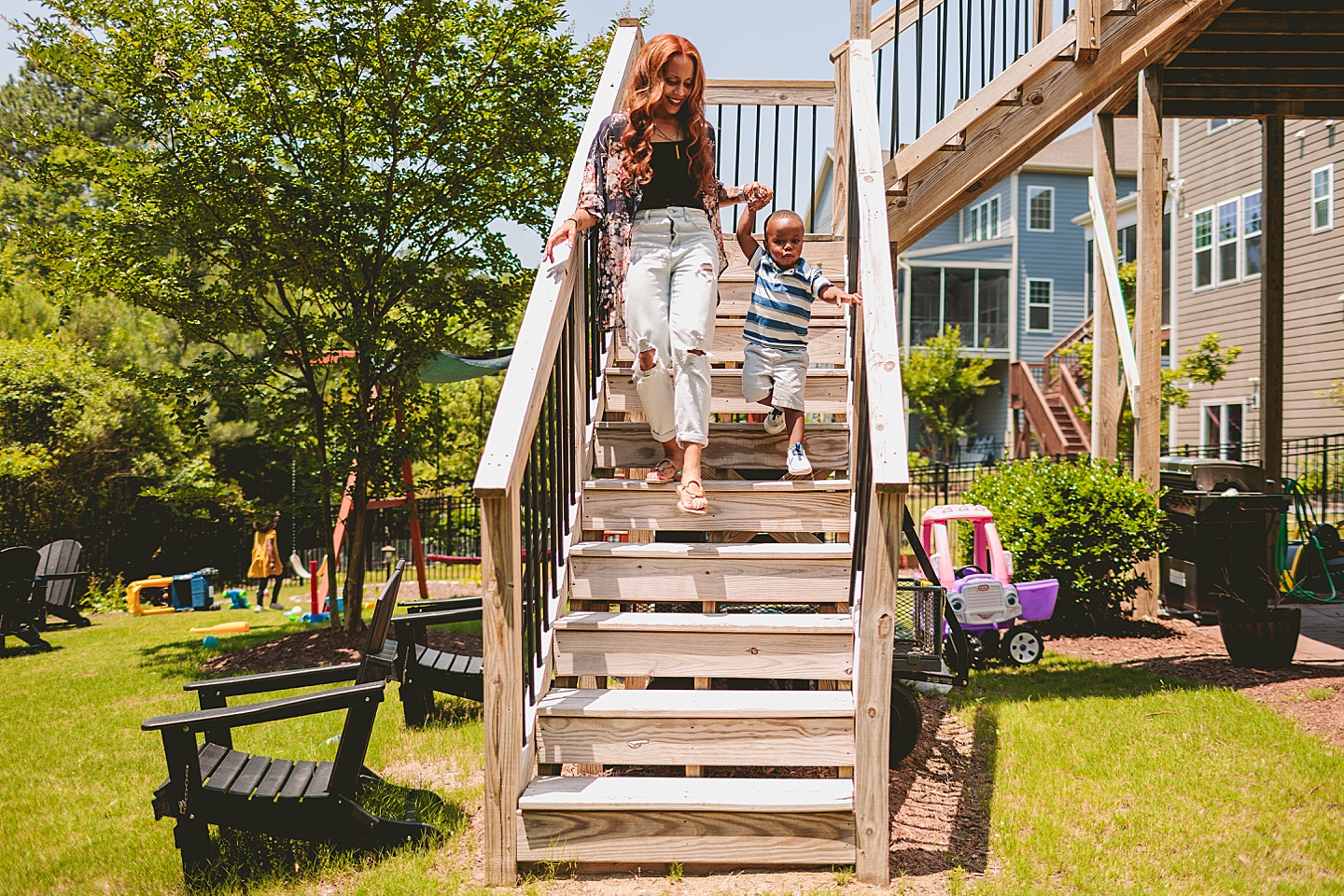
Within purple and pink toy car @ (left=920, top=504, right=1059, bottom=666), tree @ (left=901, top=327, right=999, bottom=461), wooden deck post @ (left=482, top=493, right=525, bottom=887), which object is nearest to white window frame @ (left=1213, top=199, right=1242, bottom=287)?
tree @ (left=901, top=327, right=999, bottom=461)

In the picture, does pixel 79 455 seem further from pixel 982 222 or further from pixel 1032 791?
pixel 982 222

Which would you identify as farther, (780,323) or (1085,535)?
(1085,535)

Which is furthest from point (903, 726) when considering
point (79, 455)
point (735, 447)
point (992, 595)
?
point (79, 455)

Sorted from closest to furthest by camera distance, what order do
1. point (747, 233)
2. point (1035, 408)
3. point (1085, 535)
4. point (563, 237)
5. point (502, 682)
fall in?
point (502, 682)
point (563, 237)
point (747, 233)
point (1085, 535)
point (1035, 408)

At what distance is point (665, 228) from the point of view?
411 cm

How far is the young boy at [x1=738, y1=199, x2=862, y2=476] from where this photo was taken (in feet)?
14.6

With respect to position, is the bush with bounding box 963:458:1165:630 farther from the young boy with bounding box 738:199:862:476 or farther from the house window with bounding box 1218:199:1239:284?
the house window with bounding box 1218:199:1239:284

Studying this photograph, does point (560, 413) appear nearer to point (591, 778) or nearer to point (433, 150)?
point (591, 778)

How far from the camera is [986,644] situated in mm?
6043

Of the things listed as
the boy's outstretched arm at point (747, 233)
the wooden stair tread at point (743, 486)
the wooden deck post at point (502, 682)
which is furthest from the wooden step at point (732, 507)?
the boy's outstretched arm at point (747, 233)

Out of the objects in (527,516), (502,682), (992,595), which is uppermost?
(527,516)

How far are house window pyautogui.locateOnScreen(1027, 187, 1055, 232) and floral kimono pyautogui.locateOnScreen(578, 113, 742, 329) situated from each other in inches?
838

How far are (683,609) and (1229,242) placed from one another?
14.9 meters

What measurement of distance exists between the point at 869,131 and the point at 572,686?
259 cm
